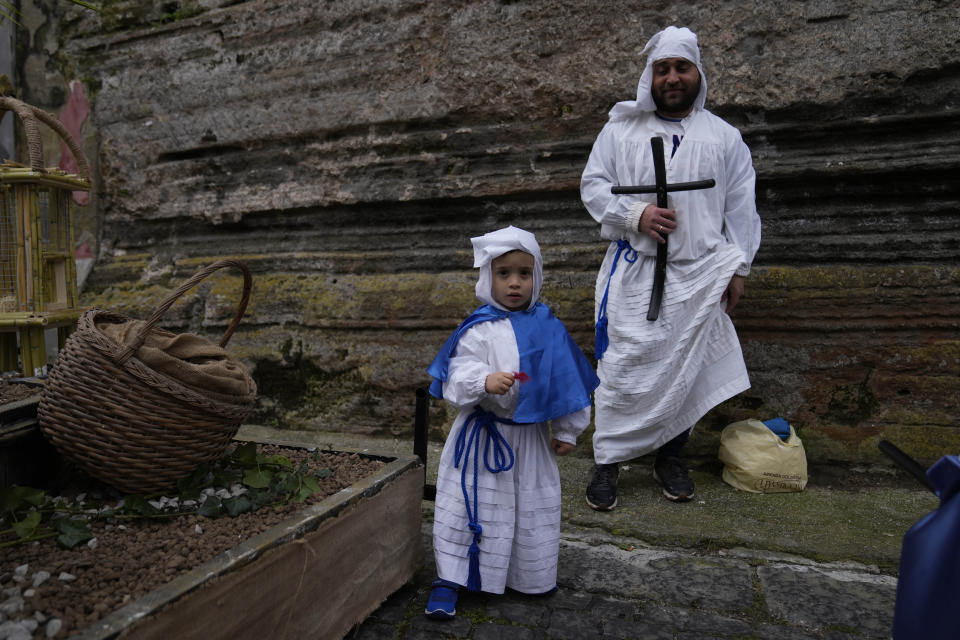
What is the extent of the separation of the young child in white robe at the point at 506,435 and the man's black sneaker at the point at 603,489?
0.78 m

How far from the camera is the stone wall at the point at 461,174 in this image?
11.2 feet

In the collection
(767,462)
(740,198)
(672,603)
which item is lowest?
(672,603)

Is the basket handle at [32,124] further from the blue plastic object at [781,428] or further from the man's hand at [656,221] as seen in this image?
the blue plastic object at [781,428]

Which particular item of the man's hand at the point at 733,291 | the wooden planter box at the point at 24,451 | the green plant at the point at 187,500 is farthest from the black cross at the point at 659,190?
the wooden planter box at the point at 24,451

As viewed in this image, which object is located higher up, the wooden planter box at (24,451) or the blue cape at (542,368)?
the blue cape at (542,368)

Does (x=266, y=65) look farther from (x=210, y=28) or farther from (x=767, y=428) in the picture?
(x=767, y=428)

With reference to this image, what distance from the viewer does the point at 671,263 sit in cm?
313

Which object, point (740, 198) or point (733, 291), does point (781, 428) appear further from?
point (740, 198)

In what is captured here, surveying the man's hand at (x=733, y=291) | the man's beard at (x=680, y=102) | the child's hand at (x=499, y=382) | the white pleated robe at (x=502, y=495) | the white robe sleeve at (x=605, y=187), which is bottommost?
the white pleated robe at (x=502, y=495)

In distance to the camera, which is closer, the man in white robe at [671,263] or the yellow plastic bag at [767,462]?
the man in white robe at [671,263]

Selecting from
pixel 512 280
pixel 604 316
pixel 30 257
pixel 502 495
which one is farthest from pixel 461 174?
pixel 502 495

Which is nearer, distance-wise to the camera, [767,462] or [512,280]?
[512,280]

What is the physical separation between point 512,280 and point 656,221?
0.97 metres

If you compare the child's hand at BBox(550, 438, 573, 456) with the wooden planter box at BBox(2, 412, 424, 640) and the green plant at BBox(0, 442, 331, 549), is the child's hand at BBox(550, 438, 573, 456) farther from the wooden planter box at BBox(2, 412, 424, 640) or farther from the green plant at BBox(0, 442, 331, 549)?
the green plant at BBox(0, 442, 331, 549)
